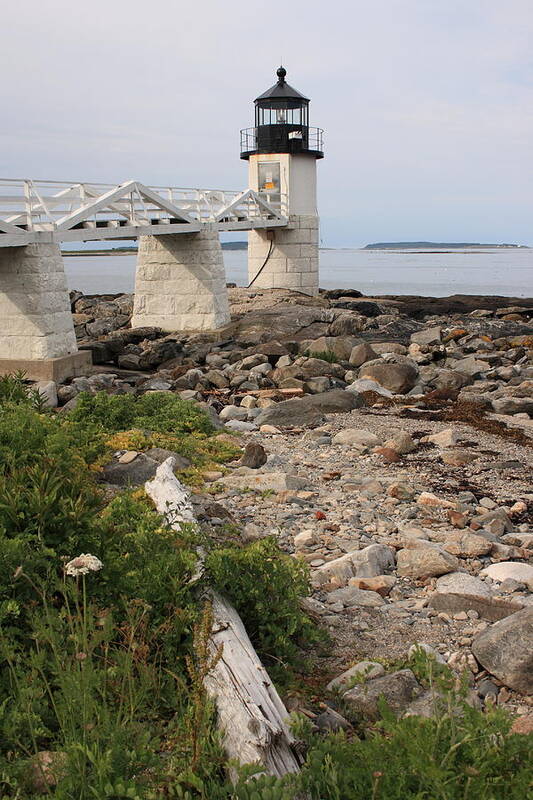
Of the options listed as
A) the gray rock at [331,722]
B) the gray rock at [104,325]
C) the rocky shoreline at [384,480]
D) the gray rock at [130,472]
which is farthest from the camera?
the gray rock at [104,325]

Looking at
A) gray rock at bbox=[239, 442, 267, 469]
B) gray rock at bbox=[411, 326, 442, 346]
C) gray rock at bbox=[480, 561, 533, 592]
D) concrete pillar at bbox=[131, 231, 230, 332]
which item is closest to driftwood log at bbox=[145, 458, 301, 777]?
gray rock at bbox=[480, 561, 533, 592]

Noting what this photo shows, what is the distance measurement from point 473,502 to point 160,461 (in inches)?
107

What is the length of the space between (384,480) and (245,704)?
165 inches

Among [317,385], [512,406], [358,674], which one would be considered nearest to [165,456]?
[358,674]

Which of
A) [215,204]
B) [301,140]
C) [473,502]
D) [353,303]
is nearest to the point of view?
[473,502]

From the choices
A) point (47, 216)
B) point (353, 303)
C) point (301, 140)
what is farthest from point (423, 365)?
point (301, 140)

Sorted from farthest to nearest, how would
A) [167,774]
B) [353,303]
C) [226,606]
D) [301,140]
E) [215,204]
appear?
1. [301,140]
2. [353,303]
3. [215,204]
4. [226,606]
5. [167,774]

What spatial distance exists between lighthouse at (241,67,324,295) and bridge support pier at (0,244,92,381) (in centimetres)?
1463

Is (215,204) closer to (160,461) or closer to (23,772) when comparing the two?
(160,461)

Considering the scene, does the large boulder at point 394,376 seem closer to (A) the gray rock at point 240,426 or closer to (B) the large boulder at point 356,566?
(A) the gray rock at point 240,426

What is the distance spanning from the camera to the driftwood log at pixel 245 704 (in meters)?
2.78

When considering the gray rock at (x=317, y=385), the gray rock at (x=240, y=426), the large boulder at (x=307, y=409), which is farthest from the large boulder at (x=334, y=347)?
the gray rock at (x=240, y=426)

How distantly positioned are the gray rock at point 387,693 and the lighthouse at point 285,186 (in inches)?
945

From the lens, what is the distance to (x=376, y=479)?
702 cm
